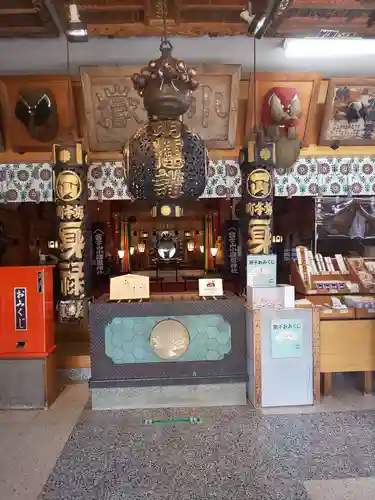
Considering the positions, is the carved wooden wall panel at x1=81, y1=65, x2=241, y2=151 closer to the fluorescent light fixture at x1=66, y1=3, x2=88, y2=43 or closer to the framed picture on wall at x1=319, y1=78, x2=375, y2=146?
the fluorescent light fixture at x1=66, y1=3, x2=88, y2=43

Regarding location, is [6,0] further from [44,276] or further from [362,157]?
[362,157]

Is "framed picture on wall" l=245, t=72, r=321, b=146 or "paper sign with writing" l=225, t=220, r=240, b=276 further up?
"framed picture on wall" l=245, t=72, r=321, b=146

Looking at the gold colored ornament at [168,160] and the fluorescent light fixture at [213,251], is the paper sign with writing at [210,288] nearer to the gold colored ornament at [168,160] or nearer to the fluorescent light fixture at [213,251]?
the gold colored ornament at [168,160]

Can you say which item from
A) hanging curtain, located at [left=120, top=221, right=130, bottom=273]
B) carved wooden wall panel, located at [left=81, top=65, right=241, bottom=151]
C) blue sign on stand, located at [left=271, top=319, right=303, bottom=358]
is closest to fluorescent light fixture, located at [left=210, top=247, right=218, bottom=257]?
hanging curtain, located at [left=120, top=221, right=130, bottom=273]

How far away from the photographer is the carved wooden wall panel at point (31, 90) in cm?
562

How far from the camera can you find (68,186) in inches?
221

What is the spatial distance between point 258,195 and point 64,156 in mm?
2332

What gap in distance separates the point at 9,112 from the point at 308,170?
3806 millimetres

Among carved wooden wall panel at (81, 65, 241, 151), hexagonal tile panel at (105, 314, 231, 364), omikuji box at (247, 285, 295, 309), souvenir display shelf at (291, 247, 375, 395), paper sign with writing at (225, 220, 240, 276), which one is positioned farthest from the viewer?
paper sign with writing at (225, 220, 240, 276)

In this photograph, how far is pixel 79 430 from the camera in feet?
13.4

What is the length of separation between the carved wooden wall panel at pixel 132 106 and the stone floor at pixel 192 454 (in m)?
3.21

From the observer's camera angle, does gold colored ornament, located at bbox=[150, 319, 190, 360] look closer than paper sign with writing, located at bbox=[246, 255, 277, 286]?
Yes

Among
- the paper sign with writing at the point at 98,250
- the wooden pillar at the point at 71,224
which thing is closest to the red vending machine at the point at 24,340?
the wooden pillar at the point at 71,224

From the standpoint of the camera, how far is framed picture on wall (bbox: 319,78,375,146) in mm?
5793
